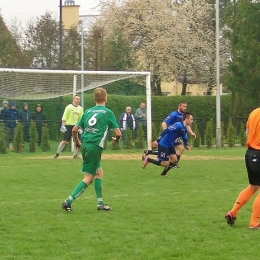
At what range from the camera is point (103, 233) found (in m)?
8.52

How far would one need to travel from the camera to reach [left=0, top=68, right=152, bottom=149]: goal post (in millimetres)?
22578

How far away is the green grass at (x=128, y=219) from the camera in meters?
7.61

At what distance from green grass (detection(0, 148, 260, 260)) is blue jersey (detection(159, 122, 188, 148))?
29.6 inches

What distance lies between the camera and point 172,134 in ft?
51.3

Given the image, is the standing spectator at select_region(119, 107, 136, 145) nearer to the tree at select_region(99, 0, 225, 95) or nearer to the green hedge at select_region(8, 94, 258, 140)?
the green hedge at select_region(8, 94, 258, 140)

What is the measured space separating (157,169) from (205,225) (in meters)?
8.07

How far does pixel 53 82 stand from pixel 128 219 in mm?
14615

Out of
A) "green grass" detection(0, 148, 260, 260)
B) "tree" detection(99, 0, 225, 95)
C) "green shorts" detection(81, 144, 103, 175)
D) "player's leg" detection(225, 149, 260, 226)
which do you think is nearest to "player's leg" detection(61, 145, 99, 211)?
"green shorts" detection(81, 144, 103, 175)

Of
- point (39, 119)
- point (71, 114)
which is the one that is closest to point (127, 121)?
point (39, 119)

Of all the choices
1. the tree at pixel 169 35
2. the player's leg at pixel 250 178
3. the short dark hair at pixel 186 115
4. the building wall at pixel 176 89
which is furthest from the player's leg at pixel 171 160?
the building wall at pixel 176 89

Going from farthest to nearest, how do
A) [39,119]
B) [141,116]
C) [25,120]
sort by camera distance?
[141,116] < [39,119] < [25,120]

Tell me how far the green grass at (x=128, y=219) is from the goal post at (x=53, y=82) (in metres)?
6.80

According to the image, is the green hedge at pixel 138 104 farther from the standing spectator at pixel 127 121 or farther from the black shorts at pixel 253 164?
the black shorts at pixel 253 164

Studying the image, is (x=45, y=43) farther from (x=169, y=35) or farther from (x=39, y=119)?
(x=39, y=119)
